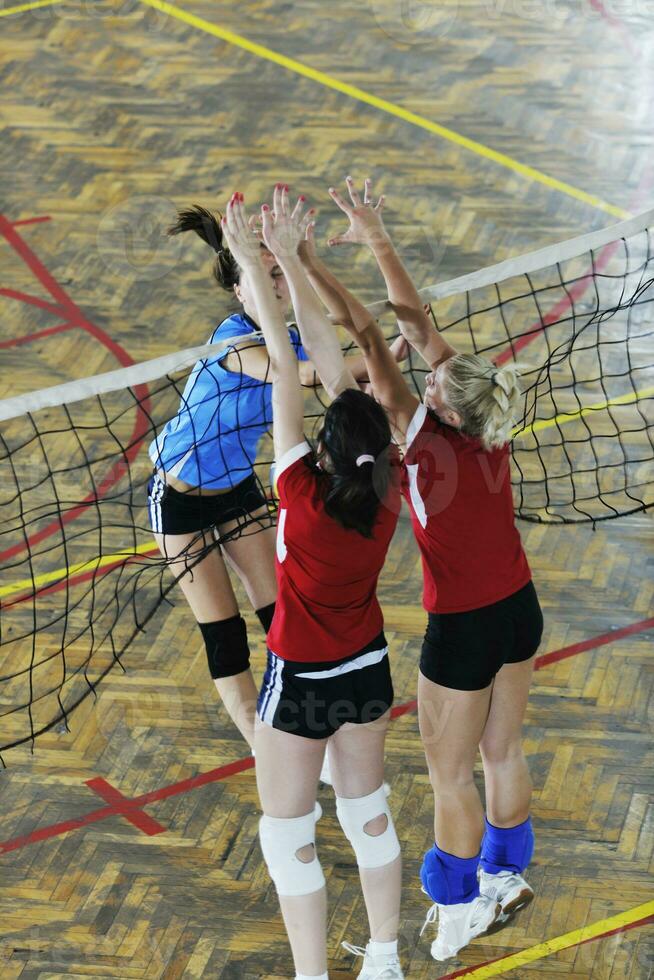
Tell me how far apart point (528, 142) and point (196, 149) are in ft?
8.54

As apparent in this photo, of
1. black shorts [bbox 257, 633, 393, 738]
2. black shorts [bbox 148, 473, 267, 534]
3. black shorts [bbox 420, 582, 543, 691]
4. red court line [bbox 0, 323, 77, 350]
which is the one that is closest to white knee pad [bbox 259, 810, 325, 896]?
black shorts [bbox 257, 633, 393, 738]

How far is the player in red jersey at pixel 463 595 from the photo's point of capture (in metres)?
3.83

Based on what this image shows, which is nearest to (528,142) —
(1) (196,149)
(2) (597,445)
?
(1) (196,149)

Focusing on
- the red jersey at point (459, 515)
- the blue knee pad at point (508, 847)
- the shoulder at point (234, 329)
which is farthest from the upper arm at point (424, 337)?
the blue knee pad at point (508, 847)

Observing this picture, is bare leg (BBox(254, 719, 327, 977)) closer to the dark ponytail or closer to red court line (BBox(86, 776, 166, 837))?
red court line (BBox(86, 776, 166, 837))

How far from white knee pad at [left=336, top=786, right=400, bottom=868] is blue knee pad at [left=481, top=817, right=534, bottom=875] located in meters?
0.54

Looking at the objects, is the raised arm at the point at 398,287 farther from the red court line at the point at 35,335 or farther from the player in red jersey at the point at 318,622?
the red court line at the point at 35,335

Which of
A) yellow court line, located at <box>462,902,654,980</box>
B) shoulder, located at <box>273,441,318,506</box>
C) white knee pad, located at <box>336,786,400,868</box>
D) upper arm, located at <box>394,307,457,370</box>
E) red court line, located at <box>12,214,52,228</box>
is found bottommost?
yellow court line, located at <box>462,902,654,980</box>

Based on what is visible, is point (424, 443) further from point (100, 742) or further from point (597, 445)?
point (597, 445)

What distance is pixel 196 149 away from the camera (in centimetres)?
1003

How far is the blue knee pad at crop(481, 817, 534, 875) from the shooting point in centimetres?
450

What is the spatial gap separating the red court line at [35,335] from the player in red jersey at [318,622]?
4383 mm

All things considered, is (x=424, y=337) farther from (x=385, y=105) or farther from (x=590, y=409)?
(x=385, y=105)

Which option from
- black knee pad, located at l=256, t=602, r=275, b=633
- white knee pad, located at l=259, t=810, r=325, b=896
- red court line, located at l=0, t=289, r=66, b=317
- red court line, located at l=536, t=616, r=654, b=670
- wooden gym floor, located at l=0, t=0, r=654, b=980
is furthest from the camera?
red court line, located at l=0, t=289, r=66, b=317
